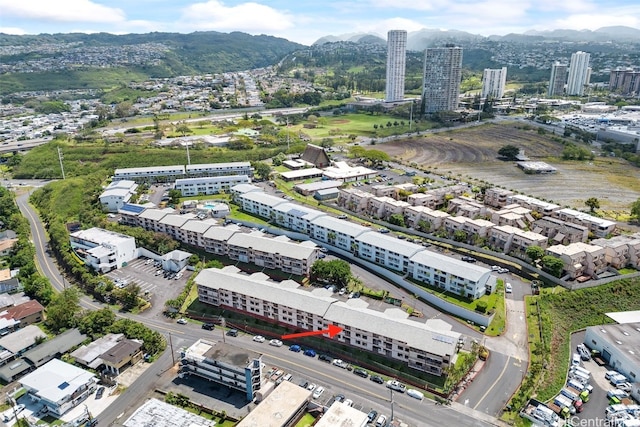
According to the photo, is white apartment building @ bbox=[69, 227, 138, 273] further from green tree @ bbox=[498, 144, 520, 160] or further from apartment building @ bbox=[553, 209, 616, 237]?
green tree @ bbox=[498, 144, 520, 160]

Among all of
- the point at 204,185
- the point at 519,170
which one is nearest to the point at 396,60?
the point at 519,170

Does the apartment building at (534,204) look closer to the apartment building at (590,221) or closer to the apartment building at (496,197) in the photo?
the apartment building at (496,197)

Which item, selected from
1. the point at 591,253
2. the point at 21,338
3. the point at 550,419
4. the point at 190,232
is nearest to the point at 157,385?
the point at 21,338

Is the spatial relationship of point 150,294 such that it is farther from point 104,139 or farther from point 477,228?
point 104,139

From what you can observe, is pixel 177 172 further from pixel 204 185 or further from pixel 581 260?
pixel 581 260

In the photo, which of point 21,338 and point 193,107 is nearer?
point 21,338

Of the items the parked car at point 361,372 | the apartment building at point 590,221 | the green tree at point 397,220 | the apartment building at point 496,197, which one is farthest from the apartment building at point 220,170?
the parked car at point 361,372

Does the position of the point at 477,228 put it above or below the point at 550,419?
above

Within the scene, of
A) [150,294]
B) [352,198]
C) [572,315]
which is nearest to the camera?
[572,315]
